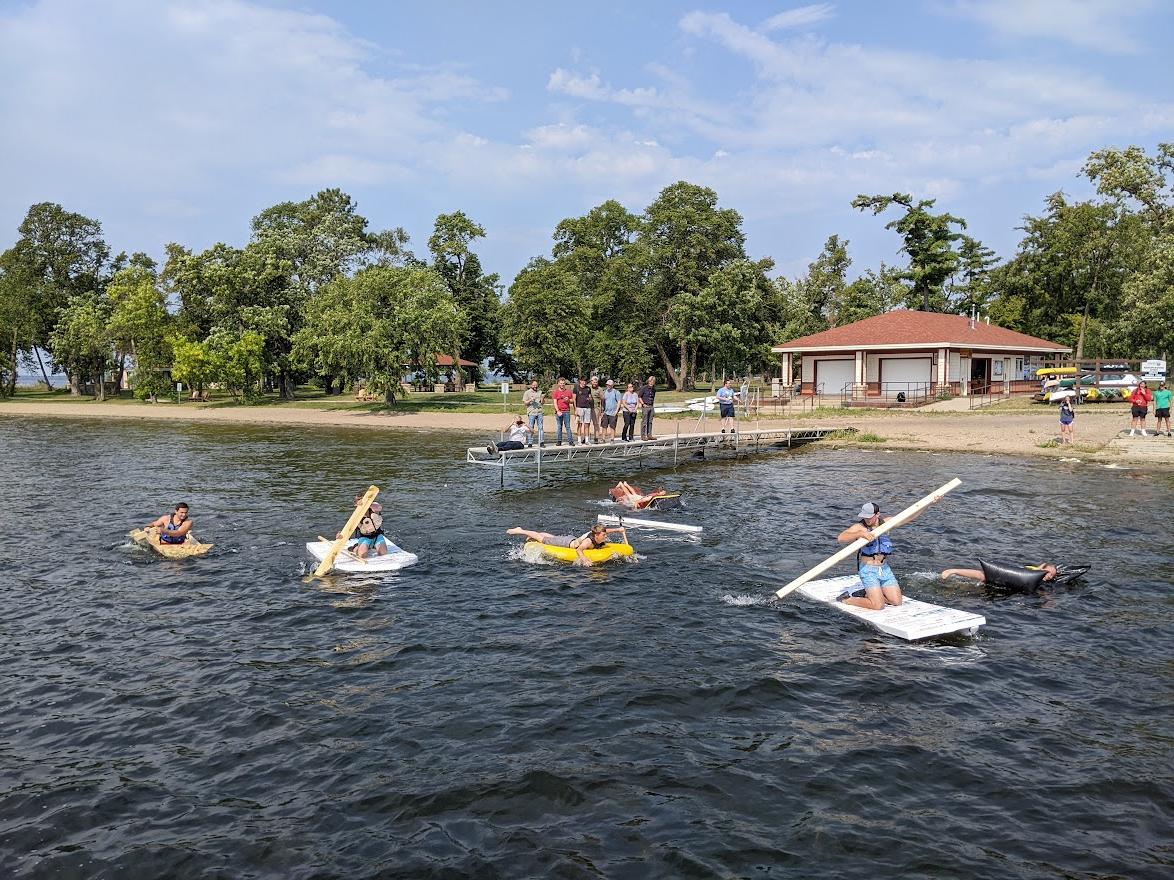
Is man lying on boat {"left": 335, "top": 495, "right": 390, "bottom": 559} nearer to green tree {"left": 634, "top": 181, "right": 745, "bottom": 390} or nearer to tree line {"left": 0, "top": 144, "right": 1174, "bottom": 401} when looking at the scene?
tree line {"left": 0, "top": 144, "right": 1174, "bottom": 401}

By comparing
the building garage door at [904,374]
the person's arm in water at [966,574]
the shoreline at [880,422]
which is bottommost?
the person's arm in water at [966,574]

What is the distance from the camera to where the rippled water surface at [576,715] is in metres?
8.09

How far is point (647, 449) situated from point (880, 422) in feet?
55.0

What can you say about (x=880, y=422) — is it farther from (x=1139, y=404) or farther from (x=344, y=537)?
(x=344, y=537)

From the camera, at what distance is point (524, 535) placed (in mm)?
20391

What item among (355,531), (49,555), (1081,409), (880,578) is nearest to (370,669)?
(355,531)

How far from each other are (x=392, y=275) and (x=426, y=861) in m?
53.6

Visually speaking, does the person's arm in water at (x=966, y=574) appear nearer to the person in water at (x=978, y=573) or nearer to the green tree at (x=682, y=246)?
the person in water at (x=978, y=573)

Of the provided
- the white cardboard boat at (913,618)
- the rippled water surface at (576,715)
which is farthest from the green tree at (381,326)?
the white cardboard boat at (913,618)

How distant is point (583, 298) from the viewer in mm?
67375

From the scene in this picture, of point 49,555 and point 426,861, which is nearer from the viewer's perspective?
point 426,861

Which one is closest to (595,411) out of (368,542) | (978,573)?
(368,542)

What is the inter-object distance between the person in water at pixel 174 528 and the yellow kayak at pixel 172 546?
0.38 ft

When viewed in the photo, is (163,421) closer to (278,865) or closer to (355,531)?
(355,531)
